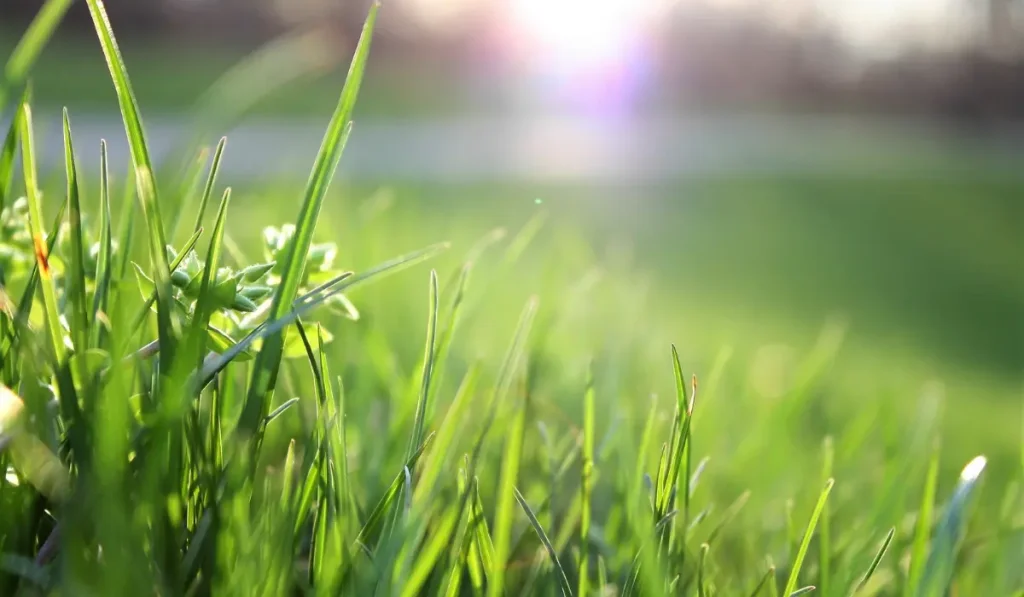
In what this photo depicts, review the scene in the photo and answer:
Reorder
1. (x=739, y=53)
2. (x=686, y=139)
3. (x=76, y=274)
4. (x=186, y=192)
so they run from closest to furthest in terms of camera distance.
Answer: (x=76, y=274) < (x=186, y=192) < (x=686, y=139) < (x=739, y=53)

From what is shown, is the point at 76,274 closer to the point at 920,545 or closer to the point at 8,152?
the point at 8,152

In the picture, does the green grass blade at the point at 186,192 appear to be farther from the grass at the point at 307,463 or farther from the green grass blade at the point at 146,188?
the green grass blade at the point at 146,188

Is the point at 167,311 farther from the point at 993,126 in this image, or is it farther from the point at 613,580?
the point at 993,126

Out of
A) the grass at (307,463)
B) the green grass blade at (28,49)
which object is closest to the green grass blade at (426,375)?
the grass at (307,463)

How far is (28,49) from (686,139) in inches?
424

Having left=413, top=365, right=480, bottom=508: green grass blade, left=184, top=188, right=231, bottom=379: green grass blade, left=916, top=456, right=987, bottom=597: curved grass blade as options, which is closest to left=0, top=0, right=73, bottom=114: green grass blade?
left=184, top=188, right=231, bottom=379: green grass blade

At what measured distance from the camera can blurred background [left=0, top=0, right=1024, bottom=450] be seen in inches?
83.6

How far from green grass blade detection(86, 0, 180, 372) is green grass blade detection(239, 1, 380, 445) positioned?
3 centimetres

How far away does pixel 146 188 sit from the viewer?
0.95 ft

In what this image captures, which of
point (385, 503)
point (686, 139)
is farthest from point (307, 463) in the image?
point (686, 139)

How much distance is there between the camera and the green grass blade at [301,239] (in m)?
0.29

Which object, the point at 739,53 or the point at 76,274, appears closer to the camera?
the point at 76,274

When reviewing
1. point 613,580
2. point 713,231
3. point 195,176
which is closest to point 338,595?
point 613,580

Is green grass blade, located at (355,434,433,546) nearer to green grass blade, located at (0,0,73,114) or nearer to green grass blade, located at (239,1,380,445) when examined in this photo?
green grass blade, located at (239,1,380,445)
